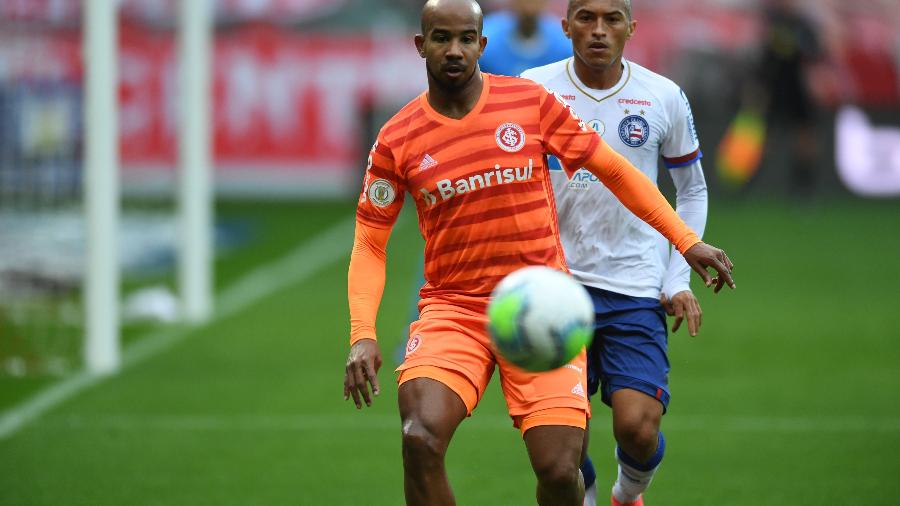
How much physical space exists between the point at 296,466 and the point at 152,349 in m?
3.82

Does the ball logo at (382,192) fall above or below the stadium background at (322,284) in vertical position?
above

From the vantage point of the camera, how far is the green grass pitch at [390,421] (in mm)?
7117

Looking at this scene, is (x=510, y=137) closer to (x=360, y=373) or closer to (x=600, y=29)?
(x=600, y=29)

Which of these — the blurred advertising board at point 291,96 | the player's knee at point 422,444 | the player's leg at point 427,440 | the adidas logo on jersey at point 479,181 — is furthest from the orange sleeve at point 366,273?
the blurred advertising board at point 291,96

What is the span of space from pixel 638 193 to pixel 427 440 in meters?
1.19

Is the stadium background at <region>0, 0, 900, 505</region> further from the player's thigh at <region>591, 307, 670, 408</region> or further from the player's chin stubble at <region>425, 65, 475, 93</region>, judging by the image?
the player's chin stubble at <region>425, 65, 475, 93</region>

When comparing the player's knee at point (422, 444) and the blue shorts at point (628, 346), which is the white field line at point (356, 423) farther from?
the player's knee at point (422, 444)

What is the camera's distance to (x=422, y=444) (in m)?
4.98

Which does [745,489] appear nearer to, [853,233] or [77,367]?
[77,367]

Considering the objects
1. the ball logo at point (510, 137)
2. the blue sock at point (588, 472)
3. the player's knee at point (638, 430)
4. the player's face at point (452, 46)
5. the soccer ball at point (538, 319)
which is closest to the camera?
the soccer ball at point (538, 319)

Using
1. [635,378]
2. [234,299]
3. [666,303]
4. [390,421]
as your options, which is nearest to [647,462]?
[635,378]

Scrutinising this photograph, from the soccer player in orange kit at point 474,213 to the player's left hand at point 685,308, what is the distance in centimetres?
23

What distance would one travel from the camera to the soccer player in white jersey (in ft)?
18.6

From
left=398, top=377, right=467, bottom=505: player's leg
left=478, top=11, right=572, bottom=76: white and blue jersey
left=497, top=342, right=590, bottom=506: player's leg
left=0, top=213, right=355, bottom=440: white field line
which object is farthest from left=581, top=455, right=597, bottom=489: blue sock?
left=0, top=213, right=355, bottom=440: white field line
